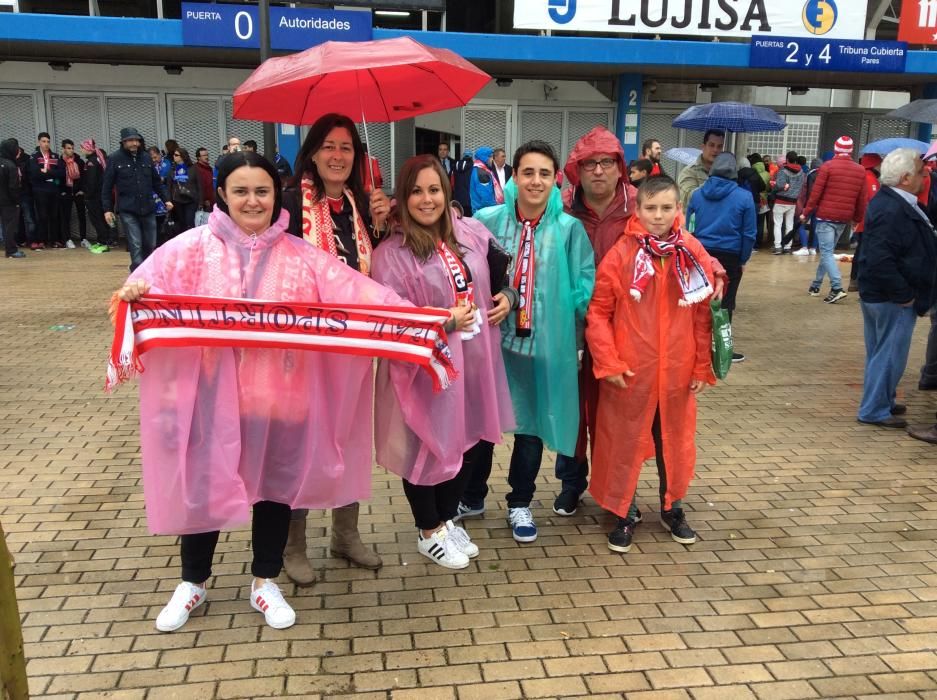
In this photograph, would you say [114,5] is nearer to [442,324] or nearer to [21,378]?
[21,378]

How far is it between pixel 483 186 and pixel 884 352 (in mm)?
7206

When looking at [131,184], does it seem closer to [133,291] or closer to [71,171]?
[71,171]

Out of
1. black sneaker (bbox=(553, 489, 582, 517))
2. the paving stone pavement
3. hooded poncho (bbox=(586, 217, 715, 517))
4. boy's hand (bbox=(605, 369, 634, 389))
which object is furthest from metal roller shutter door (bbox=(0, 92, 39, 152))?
boy's hand (bbox=(605, 369, 634, 389))

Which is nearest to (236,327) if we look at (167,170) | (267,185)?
(267,185)

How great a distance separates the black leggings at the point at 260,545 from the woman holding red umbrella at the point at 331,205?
27 centimetres

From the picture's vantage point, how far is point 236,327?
2.84m

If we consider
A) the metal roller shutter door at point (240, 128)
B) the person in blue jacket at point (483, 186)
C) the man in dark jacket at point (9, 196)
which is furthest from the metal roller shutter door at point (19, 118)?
the person in blue jacket at point (483, 186)

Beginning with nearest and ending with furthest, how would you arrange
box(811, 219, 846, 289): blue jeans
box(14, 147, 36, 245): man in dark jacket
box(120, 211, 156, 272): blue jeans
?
box(811, 219, 846, 289): blue jeans
box(120, 211, 156, 272): blue jeans
box(14, 147, 36, 245): man in dark jacket

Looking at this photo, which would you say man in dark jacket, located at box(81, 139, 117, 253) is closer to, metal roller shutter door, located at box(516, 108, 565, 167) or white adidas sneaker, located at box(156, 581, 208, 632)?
metal roller shutter door, located at box(516, 108, 565, 167)

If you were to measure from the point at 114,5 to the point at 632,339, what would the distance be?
653 inches

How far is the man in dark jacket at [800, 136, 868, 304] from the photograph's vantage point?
A: 9.91 metres

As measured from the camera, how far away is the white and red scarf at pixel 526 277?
362 centimetres

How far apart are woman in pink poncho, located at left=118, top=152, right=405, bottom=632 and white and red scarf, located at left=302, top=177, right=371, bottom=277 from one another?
17cm

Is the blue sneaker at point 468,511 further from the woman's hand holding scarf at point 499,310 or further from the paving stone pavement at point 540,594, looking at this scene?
the woman's hand holding scarf at point 499,310
